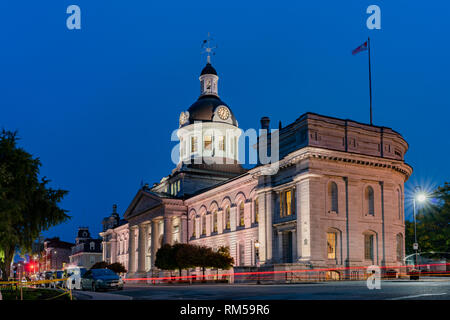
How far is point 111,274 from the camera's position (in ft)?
112

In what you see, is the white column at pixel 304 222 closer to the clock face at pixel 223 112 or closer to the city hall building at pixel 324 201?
the city hall building at pixel 324 201

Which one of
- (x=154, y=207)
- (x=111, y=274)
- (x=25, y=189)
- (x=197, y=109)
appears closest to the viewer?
(x=25, y=189)

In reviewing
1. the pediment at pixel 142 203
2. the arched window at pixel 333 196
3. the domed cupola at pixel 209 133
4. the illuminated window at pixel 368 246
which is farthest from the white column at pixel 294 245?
the domed cupola at pixel 209 133

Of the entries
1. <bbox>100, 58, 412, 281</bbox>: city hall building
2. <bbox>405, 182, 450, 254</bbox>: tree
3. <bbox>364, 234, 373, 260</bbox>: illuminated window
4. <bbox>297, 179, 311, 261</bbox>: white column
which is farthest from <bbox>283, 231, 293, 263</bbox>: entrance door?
<bbox>405, 182, 450, 254</bbox>: tree

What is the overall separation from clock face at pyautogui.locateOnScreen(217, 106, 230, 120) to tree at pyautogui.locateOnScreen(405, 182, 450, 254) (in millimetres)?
32278

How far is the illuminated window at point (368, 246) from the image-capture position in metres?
46.7

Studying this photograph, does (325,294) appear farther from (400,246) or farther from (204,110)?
(204,110)

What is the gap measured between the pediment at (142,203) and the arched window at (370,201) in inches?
1292

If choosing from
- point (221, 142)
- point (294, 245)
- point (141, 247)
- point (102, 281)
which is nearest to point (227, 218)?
point (294, 245)

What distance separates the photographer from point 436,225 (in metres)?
73.5
